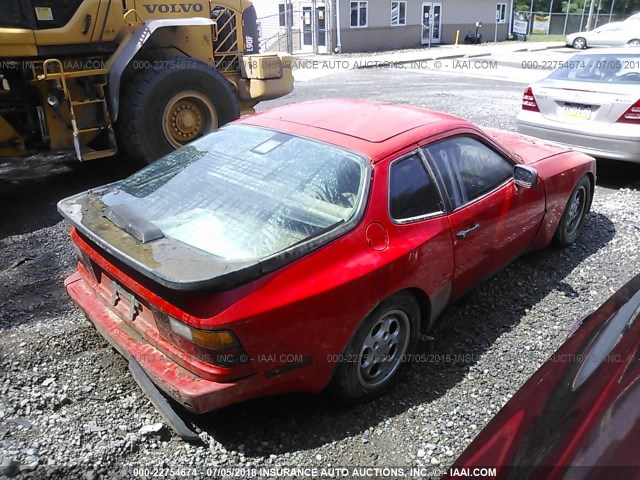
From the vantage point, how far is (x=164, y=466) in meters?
2.55

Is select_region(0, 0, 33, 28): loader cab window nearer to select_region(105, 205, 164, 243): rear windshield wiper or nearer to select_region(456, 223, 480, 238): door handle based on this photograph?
select_region(105, 205, 164, 243): rear windshield wiper

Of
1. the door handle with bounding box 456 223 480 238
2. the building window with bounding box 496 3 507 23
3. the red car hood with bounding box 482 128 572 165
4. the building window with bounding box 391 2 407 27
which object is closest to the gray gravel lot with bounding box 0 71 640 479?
the door handle with bounding box 456 223 480 238

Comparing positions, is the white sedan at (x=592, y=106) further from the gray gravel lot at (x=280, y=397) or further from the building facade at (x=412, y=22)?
the building facade at (x=412, y=22)

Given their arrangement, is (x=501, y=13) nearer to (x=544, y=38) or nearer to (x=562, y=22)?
(x=544, y=38)

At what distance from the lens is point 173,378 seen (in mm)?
2477

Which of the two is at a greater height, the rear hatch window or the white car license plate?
the rear hatch window

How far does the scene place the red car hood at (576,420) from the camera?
5.27ft

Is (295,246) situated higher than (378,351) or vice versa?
(295,246)

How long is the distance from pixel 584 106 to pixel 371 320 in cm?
493

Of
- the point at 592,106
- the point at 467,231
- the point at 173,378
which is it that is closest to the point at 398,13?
the point at 592,106

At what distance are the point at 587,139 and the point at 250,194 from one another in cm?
493

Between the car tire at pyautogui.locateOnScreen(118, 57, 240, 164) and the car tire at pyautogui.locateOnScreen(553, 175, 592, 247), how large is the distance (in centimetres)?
416

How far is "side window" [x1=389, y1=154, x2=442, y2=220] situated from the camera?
2.92 metres

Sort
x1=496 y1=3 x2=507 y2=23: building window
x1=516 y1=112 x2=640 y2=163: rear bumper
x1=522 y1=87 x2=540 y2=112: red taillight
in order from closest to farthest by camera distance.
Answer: x1=516 y1=112 x2=640 y2=163: rear bumper < x1=522 y1=87 x2=540 y2=112: red taillight < x1=496 y1=3 x2=507 y2=23: building window
